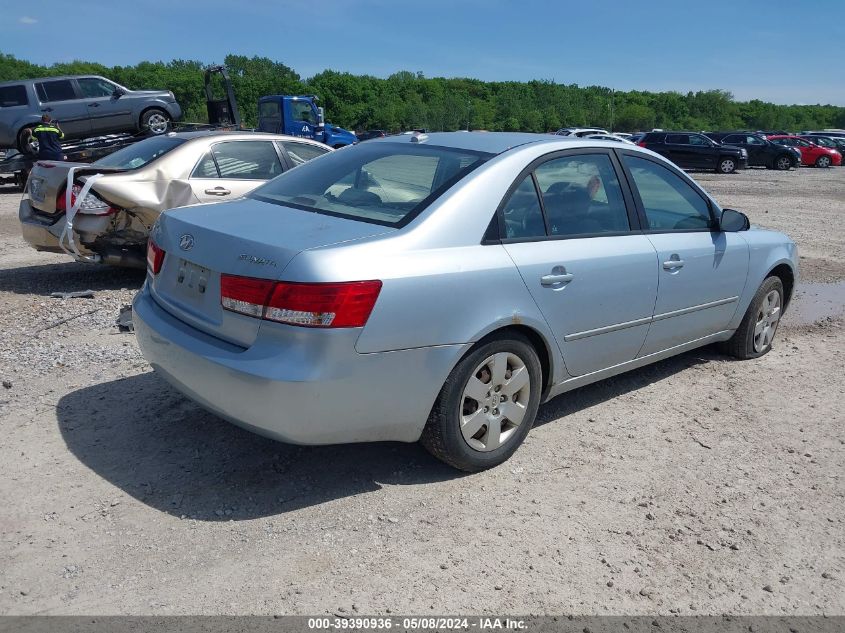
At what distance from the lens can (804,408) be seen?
16.0 feet

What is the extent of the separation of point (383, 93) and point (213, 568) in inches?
3679

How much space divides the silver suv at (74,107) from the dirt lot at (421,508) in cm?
1499

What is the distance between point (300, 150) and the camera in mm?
8359

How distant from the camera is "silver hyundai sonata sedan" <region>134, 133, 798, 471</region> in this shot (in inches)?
126

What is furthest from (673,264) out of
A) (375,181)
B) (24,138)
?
(24,138)

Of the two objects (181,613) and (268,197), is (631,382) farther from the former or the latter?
(181,613)

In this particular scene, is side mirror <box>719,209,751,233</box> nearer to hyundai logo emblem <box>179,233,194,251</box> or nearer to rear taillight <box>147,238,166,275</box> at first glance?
hyundai logo emblem <box>179,233,194,251</box>

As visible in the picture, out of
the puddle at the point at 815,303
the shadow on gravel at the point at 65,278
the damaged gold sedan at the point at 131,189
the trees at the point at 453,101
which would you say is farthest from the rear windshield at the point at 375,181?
the trees at the point at 453,101

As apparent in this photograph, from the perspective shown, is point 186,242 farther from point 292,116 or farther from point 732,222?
point 292,116

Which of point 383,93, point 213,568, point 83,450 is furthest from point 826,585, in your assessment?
point 383,93

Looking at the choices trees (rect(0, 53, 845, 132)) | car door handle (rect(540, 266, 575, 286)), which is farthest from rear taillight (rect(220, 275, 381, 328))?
trees (rect(0, 53, 845, 132))

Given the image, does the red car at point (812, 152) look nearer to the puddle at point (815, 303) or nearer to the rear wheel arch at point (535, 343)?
the puddle at point (815, 303)

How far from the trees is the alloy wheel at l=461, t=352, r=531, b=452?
6110 centimetres

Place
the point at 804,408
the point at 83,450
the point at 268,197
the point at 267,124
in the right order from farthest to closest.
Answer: the point at 267,124
the point at 804,408
the point at 268,197
the point at 83,450
